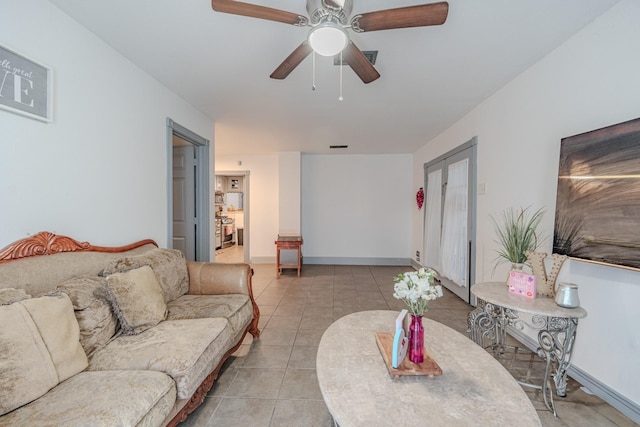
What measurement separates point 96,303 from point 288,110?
2.80 meters

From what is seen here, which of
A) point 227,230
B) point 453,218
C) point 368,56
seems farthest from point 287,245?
point 227,230

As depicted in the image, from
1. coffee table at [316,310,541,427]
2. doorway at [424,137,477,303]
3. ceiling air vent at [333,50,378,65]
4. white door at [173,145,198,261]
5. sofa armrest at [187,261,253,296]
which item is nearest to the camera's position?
coffee table at [316,310,541,427]

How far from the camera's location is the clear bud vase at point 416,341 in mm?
1268

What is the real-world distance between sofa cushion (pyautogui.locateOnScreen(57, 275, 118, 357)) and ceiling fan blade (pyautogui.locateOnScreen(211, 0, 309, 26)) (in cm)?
177

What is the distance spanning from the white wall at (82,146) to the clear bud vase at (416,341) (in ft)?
7.45

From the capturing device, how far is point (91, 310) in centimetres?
154

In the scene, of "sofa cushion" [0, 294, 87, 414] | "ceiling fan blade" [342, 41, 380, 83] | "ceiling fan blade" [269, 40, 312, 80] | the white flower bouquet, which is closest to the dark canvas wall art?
the white flower bouquet

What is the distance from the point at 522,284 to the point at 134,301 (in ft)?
9.01

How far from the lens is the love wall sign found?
144 cm

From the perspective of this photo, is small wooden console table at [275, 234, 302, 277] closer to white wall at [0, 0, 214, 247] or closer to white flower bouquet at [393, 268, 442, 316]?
white wall at [0, 0, 214, 247]

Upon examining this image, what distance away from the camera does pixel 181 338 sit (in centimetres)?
160

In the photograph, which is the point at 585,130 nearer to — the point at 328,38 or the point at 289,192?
the point at 328,38

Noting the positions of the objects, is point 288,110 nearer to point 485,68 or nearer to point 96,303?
point 485,68

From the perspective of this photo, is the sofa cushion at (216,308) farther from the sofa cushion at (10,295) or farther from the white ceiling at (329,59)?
the white ceiling at (329,59)
